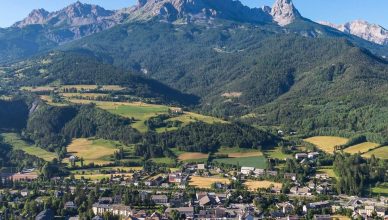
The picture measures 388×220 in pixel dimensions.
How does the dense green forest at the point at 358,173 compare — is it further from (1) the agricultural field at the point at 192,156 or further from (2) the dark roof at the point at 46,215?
(2) the dark roof at the point at 46,215

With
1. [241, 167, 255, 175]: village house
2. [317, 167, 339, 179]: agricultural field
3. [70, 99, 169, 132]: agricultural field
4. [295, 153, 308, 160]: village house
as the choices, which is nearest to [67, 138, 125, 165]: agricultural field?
[70, 99, 169, 132]: agricultural field

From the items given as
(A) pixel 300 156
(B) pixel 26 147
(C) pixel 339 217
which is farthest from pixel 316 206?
(B) pixel 26 147

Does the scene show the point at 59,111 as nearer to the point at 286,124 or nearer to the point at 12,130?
the point at 12,130

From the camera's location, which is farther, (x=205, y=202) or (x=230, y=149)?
(x=230, y=149)

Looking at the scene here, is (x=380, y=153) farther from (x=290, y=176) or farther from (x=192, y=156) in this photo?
(x=192, y=156)

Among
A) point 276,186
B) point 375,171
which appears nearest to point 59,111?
point 276,186
